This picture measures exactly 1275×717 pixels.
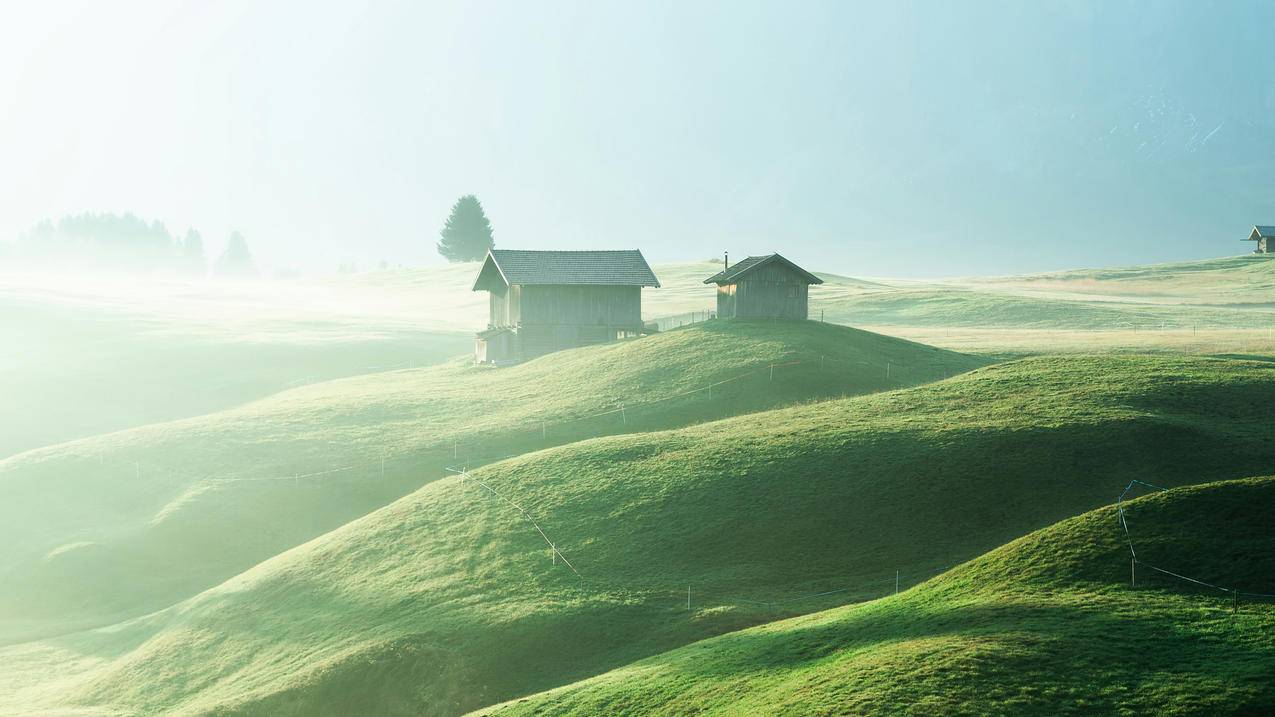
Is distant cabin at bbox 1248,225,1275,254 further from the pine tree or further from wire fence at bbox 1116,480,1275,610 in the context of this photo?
wire fence at bbox 1116,480,1275,610

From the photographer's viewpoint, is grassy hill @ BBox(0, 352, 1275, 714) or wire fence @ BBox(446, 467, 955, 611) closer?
grassy hill @ BBox(0, 352, 1275, 714)

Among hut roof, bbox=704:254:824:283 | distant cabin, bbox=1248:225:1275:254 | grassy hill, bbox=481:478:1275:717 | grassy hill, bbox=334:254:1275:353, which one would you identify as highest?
distant cabin, bbox=1248:225:1275:254

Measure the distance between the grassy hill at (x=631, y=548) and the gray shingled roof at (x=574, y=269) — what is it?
1317 inches

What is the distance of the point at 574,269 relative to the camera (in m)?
79.2

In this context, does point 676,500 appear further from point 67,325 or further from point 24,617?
point 67,325

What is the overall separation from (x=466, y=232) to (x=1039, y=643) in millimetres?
168630

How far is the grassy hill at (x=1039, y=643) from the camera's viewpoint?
65.0 feet

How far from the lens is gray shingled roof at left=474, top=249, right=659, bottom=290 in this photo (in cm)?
7825

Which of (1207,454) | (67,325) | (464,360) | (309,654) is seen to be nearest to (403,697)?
(309,654)

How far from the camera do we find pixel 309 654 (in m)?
32.7

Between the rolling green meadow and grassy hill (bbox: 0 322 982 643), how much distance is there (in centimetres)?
21

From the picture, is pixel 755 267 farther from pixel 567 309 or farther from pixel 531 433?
pixel 531 433

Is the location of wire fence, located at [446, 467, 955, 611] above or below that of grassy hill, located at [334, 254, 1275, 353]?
below

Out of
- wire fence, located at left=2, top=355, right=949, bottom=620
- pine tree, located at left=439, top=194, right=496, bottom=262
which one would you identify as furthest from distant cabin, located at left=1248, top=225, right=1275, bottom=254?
pine tree, located at left=439, top=194, right=496, bottom=262
